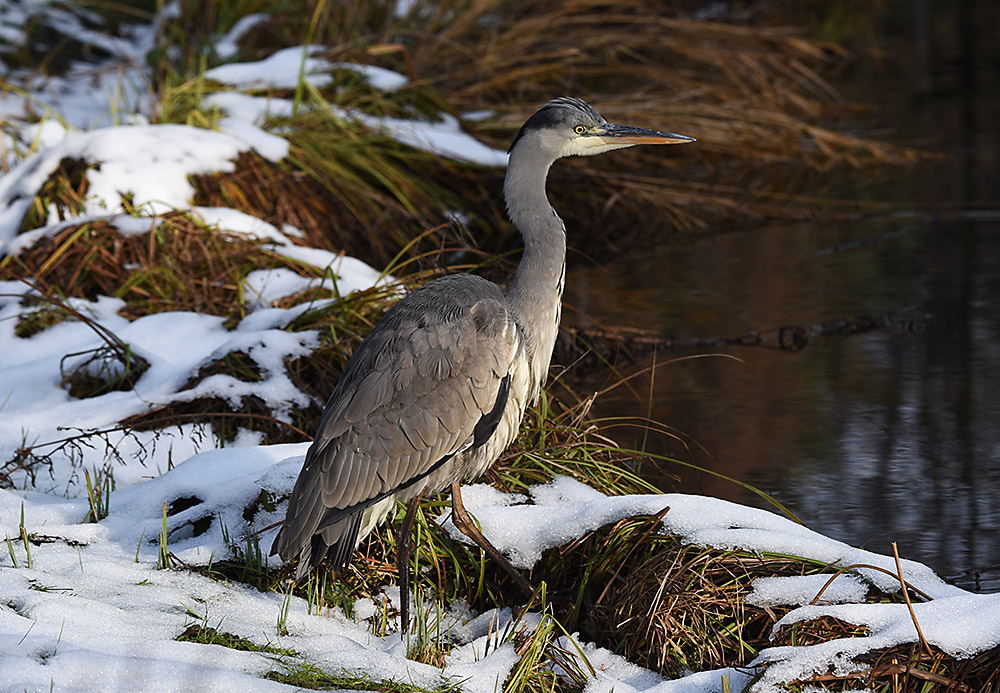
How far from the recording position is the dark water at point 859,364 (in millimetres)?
4426

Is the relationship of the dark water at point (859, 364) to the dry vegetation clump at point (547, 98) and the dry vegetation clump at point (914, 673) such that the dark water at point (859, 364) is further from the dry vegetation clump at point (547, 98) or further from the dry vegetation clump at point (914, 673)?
the dry vegetation clump at point (914, 673)

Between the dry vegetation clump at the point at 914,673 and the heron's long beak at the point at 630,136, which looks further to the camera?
the heron's long beak at the point at 630,136

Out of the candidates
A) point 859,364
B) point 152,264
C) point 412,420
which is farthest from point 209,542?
point 859,364

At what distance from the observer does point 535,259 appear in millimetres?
3822

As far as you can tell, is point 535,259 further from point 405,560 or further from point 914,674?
point 914,674

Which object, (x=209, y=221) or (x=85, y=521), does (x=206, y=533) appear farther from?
(x=209, y=221)

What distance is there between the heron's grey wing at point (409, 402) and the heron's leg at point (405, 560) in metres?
0.09

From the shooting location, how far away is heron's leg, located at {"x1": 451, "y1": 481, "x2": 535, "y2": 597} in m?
3.51

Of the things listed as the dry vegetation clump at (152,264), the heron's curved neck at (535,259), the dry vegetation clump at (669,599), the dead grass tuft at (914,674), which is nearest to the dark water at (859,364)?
the dry vegetation clump at (669,599)

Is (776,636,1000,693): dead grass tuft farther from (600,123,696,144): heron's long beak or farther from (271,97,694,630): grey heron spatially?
(600,123,696,144): heron's long beak

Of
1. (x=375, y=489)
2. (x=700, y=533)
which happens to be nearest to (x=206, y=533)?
(x=375, y=489)

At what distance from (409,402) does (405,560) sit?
47cm

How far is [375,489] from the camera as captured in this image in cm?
344

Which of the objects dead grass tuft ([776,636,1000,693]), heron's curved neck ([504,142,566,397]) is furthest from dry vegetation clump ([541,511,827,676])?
heron's curved neck ([504,142,566,397])
